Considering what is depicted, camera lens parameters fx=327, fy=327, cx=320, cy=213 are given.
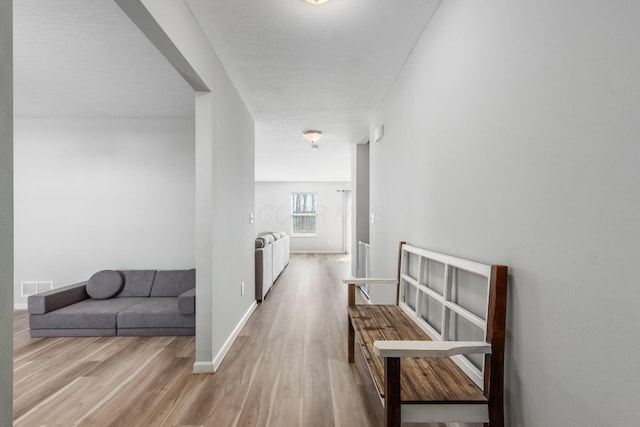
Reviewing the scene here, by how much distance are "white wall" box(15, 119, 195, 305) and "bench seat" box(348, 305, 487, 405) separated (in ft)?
9.51

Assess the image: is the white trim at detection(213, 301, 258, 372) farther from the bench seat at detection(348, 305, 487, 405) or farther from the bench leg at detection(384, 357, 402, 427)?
the bench leg at detection(384, 357, 402, 427)

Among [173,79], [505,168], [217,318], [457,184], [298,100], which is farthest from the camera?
[298,100]

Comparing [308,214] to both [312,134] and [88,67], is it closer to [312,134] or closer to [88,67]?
[312,134]

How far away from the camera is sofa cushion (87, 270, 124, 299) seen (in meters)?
3.84

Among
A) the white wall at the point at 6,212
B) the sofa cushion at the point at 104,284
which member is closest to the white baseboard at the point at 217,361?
the sofa cushion at the point at 104,284

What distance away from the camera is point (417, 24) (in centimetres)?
217

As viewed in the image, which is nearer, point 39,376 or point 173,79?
point 39,376

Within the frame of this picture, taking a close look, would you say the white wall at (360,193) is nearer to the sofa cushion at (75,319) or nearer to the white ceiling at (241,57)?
the white ceiling at (241,57)

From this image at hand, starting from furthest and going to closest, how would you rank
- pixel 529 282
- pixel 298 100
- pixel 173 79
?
pixel 298 100, pixel 173 79, pixel 529 282

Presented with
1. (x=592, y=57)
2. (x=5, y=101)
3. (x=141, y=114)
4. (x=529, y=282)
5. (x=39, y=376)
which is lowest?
(x=39, y=376)

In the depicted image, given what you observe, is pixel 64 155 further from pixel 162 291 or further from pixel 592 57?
pixel 592 57

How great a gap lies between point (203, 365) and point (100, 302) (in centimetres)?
201

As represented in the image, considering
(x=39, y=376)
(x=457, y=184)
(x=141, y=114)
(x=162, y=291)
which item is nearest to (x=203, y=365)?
(x=39, y=376)

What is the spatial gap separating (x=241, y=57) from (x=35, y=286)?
4.04 m
